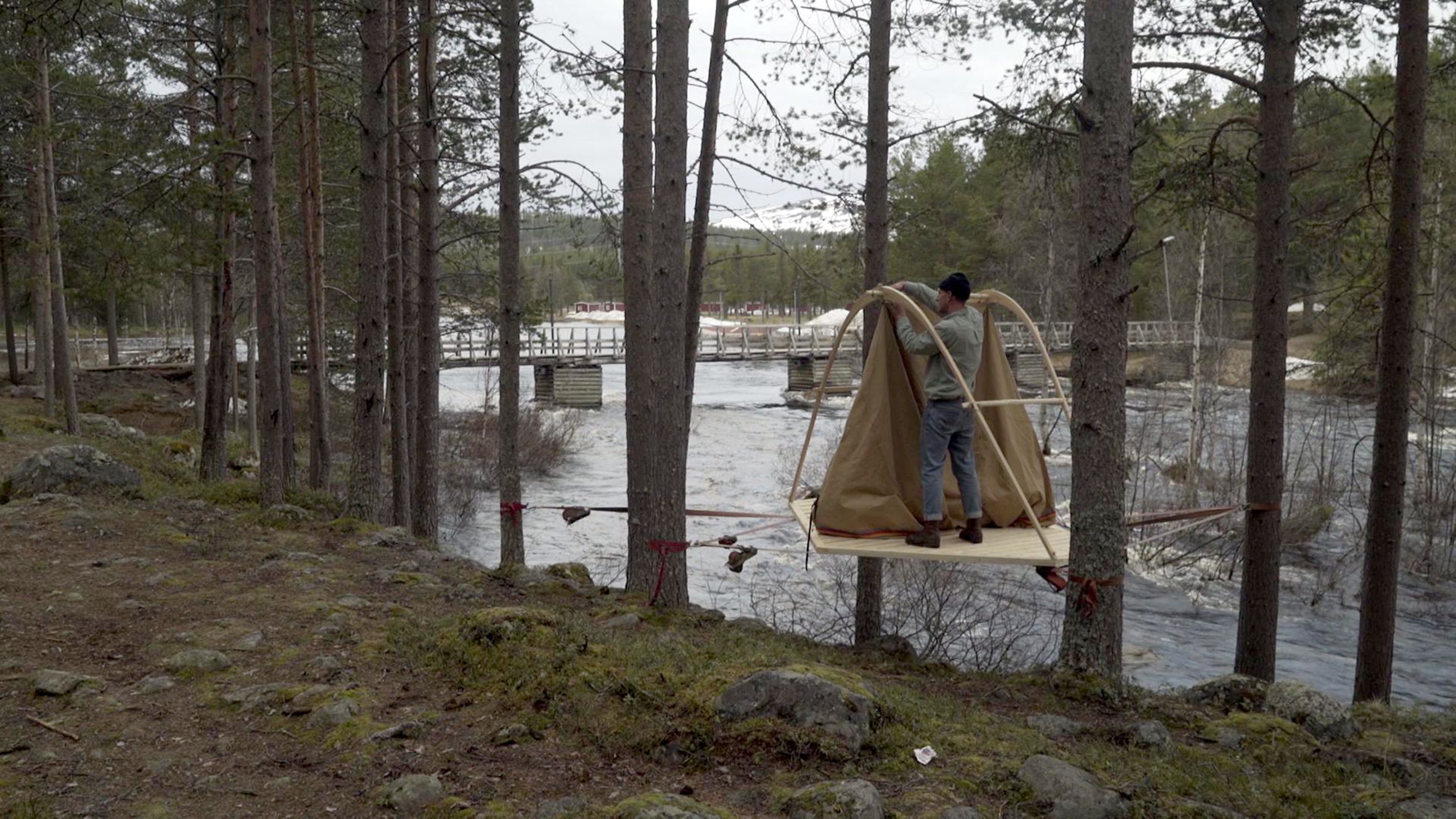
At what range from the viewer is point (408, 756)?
13.3 feet

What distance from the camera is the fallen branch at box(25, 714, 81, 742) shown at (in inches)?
165

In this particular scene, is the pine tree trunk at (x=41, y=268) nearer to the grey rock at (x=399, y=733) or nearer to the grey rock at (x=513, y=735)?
the grey rock at (x=399, y=733)

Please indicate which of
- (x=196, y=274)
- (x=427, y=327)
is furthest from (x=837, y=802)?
(x=196, y=274)

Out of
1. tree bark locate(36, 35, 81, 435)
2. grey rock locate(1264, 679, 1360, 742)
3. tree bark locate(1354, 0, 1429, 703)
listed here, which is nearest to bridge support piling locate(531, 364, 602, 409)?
tree bark locate(36, 35, 81, 435)

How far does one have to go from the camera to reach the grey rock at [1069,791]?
3.65 meters

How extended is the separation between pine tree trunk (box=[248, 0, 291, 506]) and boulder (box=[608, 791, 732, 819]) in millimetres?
8097

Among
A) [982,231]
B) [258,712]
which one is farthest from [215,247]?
[982,231]

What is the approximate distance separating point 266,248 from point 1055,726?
8.68 m

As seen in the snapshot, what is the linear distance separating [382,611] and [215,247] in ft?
19.2

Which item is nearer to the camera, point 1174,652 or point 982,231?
point 1174,652

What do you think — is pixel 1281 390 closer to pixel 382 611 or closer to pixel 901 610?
pixel 901 610

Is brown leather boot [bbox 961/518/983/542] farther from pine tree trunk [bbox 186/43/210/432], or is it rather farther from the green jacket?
pine tree trunk [bbox 186/43/210/432]

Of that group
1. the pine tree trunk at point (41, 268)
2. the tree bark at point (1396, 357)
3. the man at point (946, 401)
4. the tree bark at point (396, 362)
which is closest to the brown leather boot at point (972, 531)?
the man at point (946, 401)

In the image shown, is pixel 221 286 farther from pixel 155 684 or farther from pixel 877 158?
pixel 155 684
